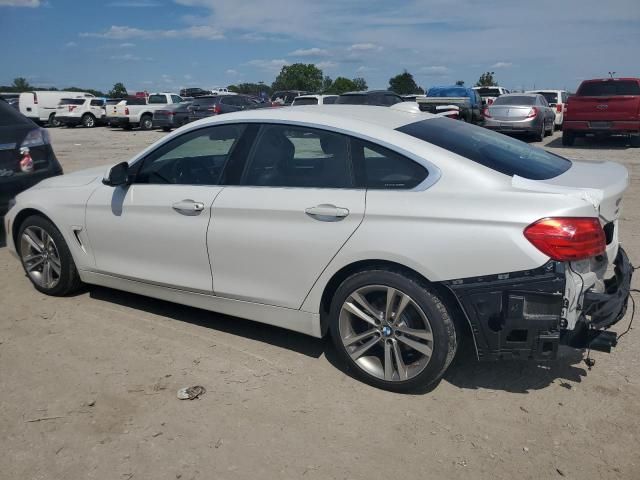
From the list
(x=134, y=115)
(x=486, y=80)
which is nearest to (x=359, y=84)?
(x=486, y=80)

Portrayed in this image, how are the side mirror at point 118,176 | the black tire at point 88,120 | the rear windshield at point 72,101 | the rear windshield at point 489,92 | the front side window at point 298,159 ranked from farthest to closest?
the rear windshield at point 72,101 → the black tire at point 88,120 → the rear windshield at point 489,92 → the side mirror at point 118,176 → the front side window at point 298,159

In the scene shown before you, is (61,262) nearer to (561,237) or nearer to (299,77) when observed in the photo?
(561,237)

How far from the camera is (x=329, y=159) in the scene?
11.3 ft

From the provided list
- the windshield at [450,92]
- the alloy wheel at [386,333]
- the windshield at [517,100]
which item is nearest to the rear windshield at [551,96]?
the windshield at [450,92]

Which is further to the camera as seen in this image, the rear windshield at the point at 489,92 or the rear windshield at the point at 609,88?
the rear windshield at the point at 489,92

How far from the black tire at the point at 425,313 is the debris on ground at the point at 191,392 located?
94 cm

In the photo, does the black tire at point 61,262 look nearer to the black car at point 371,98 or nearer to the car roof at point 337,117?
the car roof at point 337,117

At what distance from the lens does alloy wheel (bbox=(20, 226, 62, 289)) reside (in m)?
4.71

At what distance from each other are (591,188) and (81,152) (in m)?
16.1

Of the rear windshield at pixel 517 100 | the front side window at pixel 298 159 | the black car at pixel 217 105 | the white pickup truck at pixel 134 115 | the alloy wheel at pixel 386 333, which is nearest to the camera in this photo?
the alloy wheel at pixel 386 333

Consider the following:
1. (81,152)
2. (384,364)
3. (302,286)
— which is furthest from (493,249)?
(81,152)

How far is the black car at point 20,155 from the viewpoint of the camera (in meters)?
6.14

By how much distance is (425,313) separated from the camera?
10.1 ft

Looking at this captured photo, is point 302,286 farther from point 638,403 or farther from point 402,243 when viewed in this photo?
point 638,403
